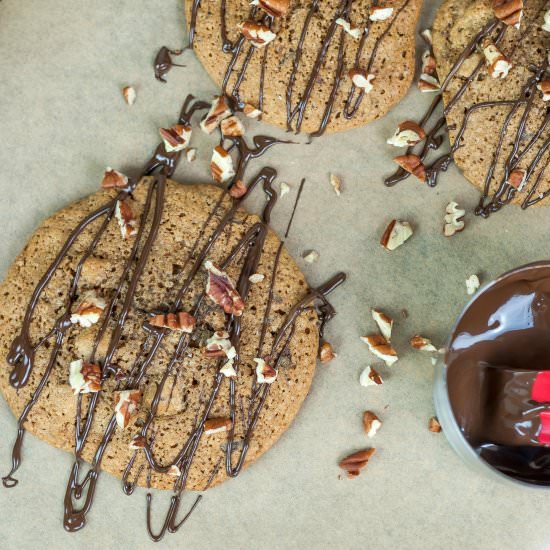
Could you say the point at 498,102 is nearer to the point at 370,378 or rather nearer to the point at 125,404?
the point at 370,378

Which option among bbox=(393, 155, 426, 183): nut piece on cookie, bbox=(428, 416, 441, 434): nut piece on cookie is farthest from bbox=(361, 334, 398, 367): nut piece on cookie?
bbox=(393, 155, 426, 183): nut piece on cookie

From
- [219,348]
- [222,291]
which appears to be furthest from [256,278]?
[219,348]

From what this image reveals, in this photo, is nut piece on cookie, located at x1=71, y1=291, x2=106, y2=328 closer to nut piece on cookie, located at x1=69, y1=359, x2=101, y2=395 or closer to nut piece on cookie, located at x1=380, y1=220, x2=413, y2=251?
nut piece on cookie, located at x1=69, y1=359, x2=101, y2=395

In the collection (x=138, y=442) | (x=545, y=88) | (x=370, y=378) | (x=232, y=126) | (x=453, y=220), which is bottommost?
(x=138, y=442)

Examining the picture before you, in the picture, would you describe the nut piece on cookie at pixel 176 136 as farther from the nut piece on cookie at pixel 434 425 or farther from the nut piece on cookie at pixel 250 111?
the nut piece on cookie at pixel 434 425

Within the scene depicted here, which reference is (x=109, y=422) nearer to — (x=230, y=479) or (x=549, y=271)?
(x=230, y=479)

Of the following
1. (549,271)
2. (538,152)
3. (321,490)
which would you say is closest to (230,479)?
(321,490)

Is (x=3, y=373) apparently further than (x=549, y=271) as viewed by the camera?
Yes
